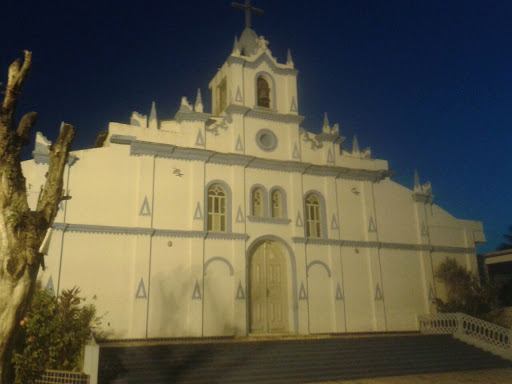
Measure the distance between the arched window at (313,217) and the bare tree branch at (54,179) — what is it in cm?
1334

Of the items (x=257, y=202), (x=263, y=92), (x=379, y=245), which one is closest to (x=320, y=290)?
(x=379, y=245)

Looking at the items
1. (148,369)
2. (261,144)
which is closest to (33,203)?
(148,369)

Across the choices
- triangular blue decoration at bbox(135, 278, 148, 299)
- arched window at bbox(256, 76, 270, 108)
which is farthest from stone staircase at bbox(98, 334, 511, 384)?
arched window at bbox(256, 76, 270, 108)

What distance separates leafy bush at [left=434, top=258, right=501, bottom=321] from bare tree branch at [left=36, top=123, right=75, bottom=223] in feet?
57.9

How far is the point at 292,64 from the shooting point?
22.0m

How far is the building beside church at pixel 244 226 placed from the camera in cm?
1634

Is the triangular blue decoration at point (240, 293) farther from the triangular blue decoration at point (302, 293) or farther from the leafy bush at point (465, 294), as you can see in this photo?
the leafy bush at point (465, 294)

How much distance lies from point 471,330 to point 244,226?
9675 mm

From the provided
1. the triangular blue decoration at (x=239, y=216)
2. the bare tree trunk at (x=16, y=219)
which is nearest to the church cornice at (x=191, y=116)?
the triangular blue decoration at (x=239, y=216)

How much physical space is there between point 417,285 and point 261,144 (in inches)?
372

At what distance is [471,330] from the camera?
1809cm

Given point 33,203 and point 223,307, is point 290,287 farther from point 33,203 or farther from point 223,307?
point 33,203

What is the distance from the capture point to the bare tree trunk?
6.80 m

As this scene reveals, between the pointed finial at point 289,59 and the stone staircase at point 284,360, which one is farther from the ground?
the pointed finial at point 289,59
